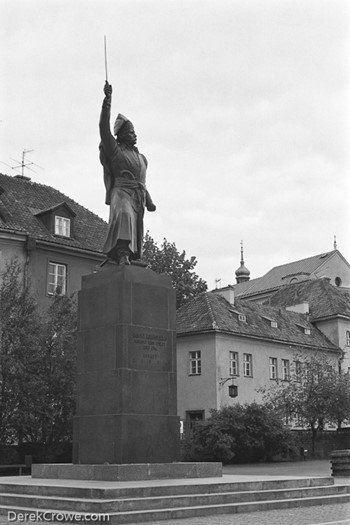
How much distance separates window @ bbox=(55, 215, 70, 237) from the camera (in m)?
36.4

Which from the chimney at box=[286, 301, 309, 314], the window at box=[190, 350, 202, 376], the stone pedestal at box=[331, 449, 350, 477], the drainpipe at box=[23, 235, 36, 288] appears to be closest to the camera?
the stone pedestal at box=[331, 449, 350, 477]

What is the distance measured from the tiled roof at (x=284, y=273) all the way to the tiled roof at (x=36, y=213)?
106 feet

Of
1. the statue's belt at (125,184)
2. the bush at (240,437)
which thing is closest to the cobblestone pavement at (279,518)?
the statue's belt at (125,184)

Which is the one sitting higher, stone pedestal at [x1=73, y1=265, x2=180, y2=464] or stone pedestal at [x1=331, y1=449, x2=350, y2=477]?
stone pedestal at [x1=73, y1=265, x2=180, y2=464]

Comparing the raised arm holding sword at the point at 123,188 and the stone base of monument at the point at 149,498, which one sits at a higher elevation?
the raised arm holding sword at the point at 123,188

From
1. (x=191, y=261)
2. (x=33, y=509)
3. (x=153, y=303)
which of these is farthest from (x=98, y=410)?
(x=191, y=261)

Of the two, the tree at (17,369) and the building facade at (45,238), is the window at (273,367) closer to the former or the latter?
the building facade at (45,238)

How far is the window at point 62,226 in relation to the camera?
119 ft

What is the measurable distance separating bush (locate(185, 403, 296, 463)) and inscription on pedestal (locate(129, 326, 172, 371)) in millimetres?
17109

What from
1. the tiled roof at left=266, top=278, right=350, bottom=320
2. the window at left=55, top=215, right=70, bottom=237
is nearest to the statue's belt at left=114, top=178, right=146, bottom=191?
the window at left=55, top=215, right=70, bottom=237

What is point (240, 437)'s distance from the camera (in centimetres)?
3219

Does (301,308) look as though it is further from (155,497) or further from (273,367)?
(155,497)

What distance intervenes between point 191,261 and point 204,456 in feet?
84.7

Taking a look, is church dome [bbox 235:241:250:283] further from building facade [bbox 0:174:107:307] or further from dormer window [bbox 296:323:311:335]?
building facade [bbox 0:174:107:307]
